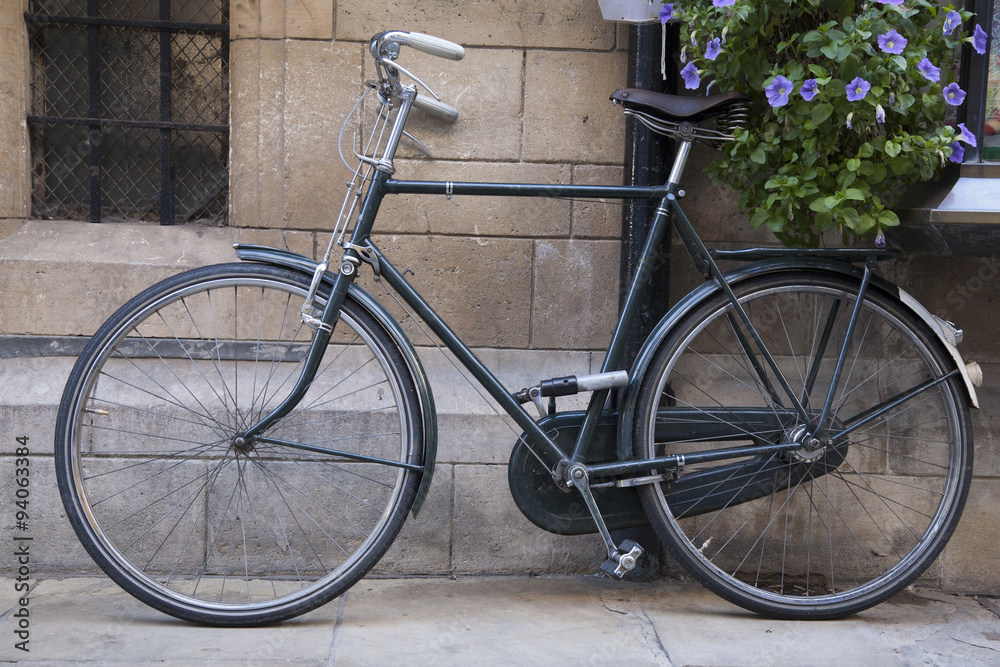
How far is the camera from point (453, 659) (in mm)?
2424

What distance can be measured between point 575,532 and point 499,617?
0.36 meters

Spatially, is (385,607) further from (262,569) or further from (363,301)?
(363,301)

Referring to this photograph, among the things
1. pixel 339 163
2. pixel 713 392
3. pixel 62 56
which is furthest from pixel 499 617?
pixel 62 56

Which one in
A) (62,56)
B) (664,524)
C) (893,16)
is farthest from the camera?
(62,56)

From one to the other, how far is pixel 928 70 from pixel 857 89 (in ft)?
0.71

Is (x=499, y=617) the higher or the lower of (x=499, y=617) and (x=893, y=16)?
the lower

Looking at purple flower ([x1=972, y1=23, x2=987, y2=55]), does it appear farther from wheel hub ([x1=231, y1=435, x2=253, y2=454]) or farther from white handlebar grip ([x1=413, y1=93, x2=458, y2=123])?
wheel hub ([x1=231, y1=435, x2=253, y2=454])

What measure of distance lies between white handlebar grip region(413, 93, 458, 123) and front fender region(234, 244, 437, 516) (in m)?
0.61

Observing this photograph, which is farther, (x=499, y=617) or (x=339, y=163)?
(x=339, y=163)

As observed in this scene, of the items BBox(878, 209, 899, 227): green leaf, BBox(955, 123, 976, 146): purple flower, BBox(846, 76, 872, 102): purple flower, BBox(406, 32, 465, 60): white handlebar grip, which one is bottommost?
BBox(878, 209, 899, 227): green leaf

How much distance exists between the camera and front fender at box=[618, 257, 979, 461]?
2.63 meters

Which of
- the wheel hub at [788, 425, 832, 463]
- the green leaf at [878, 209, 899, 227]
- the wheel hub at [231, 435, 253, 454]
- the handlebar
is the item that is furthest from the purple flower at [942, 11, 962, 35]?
the wheel hub at [231, 435, 253, 454]

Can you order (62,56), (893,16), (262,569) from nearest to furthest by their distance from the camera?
(893,16) < (262,569) < (62,56)

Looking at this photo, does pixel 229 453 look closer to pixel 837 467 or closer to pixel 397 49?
pixel 397 49
